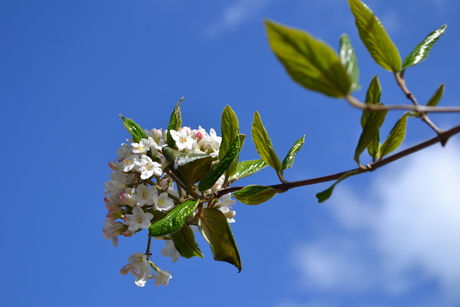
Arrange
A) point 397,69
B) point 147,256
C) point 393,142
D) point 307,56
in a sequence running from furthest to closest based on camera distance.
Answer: point 147,256 → point 393,142 → point 397,69 → point 307,56

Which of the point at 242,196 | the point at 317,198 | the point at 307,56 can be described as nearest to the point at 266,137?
the point at 242,196

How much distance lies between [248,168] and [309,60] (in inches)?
37.8

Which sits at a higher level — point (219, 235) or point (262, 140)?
point (262, 140)

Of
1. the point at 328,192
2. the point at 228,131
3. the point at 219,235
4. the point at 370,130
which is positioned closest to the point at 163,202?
the point at 219,235

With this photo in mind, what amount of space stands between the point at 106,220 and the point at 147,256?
7.0 inches

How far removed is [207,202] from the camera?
173cm

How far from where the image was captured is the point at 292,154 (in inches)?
66.0

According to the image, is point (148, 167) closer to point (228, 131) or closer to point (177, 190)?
point (177, 190)

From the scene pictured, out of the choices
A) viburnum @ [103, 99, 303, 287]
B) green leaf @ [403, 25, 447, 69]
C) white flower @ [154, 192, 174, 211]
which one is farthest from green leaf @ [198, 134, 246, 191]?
green leaf @ [403, 25, 447, 69]

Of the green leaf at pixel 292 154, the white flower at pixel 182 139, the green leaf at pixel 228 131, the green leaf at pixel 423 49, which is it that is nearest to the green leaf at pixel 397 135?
the green leaf at pixel 423 49

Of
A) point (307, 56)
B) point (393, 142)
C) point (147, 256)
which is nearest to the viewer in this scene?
point (307, 56)

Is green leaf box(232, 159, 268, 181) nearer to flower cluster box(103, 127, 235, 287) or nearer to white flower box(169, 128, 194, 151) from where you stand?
flower cluster box(103, 127, 235, 287)

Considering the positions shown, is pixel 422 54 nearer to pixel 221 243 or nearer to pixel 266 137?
pixel 266 137

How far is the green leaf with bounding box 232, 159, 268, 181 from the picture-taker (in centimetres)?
183
